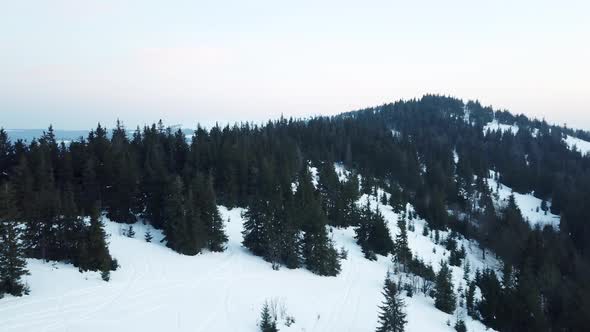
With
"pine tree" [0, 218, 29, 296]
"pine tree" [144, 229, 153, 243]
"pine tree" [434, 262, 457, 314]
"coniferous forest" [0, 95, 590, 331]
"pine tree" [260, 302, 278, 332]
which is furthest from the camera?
"pine tree" [144, 229, 153, 243]

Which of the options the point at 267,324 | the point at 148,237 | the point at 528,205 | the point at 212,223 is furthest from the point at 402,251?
the point at 528,205

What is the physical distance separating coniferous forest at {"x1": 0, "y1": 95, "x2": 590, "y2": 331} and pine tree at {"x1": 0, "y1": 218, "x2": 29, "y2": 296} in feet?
0.21

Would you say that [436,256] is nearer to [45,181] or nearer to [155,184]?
[155,184]

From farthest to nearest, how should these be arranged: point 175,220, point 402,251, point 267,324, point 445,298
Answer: point 402,251, point 175,220, point 445,298, point 267,324

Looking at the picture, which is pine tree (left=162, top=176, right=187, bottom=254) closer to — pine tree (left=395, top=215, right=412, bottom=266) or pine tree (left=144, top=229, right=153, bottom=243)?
pine tree (left=144, top=229, right=153, bottom=243)

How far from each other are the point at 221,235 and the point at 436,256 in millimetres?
34591

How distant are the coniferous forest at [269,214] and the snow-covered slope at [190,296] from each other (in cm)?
147

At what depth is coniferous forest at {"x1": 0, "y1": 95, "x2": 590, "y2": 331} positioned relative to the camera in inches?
1050

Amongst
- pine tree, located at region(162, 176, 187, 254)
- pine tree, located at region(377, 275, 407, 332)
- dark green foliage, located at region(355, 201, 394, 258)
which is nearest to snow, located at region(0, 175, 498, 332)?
pine tree, located at region(162, 176, 187, 254)

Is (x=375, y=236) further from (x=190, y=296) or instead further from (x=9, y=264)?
(x=9, y=264)

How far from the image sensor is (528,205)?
106438 millimetres

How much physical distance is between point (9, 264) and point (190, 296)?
33.3ft

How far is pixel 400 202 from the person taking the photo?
2874 inches

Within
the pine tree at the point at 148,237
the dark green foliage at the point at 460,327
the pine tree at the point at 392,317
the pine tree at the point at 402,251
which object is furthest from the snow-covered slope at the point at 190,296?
the pine tree at the point at 402,251
